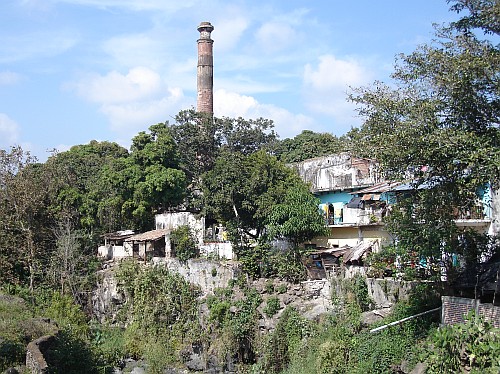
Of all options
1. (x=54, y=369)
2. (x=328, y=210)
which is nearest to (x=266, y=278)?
(x=328, y=210)

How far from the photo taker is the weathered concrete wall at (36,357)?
12.6 m

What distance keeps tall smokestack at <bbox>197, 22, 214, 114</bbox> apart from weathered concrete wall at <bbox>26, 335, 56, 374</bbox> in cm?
2551

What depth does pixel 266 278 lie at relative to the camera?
21516 millimetres

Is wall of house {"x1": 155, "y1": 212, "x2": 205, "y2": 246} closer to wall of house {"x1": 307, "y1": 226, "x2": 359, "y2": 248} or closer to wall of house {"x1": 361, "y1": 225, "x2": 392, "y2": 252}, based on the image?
wall of house {"x1": 307, "y1": 226, "x2": 359, "y2": 248}

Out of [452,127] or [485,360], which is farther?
[452,127]

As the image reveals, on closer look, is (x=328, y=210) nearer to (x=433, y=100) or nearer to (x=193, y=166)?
(x=193, y=166)

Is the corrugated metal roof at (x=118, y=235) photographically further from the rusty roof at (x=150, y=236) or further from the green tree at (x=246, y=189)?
the green tree at (x=246, y=189)

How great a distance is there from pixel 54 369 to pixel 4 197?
40.0 feet

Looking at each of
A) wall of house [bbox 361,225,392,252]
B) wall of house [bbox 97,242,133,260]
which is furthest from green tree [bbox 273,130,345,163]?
wall of house [bbox 361,225,392,252]

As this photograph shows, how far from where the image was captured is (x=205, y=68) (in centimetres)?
3856

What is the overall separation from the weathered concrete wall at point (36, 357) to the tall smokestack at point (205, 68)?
2551 centimetres

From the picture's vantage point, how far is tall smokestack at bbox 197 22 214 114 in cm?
3838

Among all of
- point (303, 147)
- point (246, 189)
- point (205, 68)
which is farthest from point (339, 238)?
point (205, 68)

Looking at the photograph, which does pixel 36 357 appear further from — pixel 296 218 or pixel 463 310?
pixel 296 218
